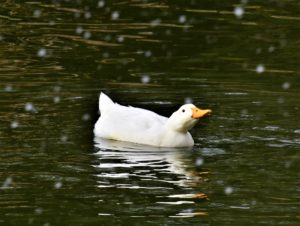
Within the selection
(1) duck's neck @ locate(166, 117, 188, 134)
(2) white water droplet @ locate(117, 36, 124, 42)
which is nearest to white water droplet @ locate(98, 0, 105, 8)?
(2) white water droplet @ locate(117, 36, 124, 42)

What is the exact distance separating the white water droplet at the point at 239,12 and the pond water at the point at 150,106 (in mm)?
24

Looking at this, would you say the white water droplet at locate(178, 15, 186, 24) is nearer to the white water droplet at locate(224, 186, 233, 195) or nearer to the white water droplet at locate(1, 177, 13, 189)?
the white water droplet at locate(1, 177, 13, 189)

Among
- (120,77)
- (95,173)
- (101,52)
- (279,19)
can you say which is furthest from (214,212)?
(279,19)

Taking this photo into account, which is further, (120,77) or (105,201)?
(120,77)

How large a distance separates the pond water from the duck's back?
0.56 ft

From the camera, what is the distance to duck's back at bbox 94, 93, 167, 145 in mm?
16250

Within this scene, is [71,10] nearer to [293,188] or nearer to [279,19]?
[279,19]

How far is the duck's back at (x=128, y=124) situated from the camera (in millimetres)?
16250

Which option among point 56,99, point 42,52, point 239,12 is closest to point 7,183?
point 56,99

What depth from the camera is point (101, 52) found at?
22562 mm

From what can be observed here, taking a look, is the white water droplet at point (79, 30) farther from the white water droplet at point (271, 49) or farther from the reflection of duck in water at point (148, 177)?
the reflection of duck in water at point (148, 177)

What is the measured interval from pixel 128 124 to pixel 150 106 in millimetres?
1831

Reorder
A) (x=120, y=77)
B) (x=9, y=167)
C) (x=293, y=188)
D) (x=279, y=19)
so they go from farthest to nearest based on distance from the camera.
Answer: (x=279, y=19), (x=120, y=77), (x=9, y=167), (x=293, y=188)

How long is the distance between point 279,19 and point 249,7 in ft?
5.03
